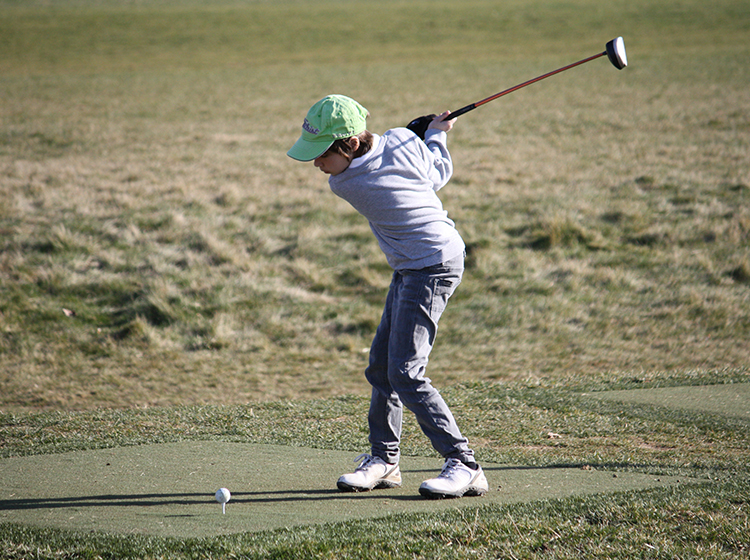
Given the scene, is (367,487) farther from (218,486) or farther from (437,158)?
(437,158)

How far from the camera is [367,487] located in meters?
4.32

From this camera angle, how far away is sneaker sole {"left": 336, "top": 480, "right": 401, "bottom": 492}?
4316 millimetres

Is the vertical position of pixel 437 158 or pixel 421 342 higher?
pixel 437 158

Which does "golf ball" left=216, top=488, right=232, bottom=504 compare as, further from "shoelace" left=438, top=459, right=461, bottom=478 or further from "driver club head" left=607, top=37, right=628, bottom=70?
"driver club head" left=607, top=37, right=628, bottom=70

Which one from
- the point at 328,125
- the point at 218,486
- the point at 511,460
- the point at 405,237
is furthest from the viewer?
the point at 511,460

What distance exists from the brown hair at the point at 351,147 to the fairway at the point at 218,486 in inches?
68.5

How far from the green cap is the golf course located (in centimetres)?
176

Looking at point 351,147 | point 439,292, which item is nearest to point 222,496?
point 439,292

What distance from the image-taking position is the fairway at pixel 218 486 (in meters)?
3.94

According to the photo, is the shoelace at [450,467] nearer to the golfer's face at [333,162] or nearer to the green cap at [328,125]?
the golfer's face at [333,162]

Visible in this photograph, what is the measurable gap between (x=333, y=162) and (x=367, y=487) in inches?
67.2

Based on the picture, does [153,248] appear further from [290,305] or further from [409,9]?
[409,9]

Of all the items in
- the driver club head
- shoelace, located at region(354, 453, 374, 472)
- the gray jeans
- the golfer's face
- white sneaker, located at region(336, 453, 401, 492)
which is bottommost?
white sneaker, located at region(336, 453, 401, 492)

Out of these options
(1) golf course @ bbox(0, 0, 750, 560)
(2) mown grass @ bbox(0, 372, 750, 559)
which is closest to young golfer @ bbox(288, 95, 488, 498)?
(1) golf course @ bbox(0, 0, 750, 560)
